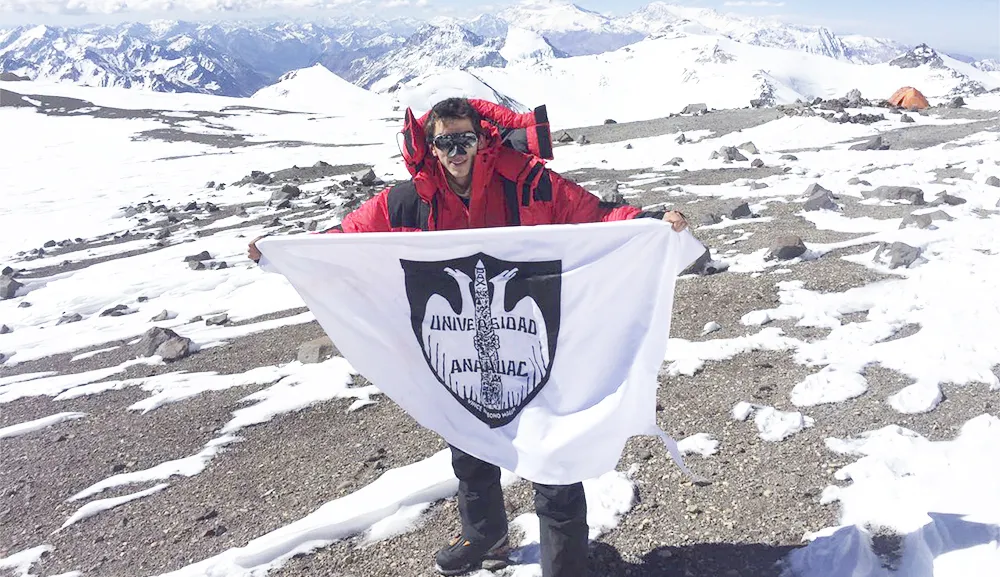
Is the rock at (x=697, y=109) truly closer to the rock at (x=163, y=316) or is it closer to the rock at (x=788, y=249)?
the rock at (x=788, y=249)

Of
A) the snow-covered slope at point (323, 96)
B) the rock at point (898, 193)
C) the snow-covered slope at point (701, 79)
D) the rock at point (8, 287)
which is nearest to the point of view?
the rock at point (898, 193)

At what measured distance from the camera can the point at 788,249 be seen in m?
9.30

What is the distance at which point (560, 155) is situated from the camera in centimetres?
2469

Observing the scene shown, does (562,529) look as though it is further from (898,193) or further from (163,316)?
(898,193)

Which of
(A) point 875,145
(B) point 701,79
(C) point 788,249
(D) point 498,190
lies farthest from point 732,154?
(B) point 701,79

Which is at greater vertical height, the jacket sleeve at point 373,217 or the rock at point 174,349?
the jacket sleeve at point 373,217

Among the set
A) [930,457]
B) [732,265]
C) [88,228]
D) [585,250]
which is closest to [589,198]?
[585,250]

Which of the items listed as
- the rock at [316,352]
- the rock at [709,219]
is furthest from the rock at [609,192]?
the rock at [316,352]

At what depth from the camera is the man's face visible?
349 centimetres

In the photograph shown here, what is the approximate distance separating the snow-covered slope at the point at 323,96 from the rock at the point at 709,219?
228 ft

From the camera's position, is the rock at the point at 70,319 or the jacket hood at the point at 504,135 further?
the rock at the point at 70,319

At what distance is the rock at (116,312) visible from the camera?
12.1 m

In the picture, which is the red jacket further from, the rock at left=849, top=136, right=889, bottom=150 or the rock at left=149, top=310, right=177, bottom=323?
the rock at left=849, top=136, right=889, bottom=150

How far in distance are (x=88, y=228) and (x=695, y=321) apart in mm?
21556
